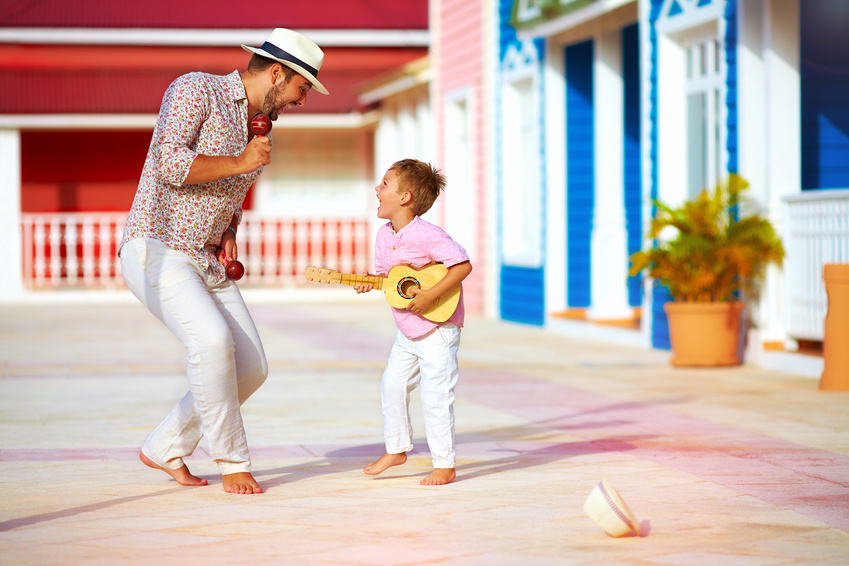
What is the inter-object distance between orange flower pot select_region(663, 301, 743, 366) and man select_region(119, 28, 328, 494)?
4944mm

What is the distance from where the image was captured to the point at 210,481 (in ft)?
16.5

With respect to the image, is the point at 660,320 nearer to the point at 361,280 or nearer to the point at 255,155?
the point at 361,280

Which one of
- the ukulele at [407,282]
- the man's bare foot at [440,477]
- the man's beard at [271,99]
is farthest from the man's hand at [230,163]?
the man's bare foot at [440,477]

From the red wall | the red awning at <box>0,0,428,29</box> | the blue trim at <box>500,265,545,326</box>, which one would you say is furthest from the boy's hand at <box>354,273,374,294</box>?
the red wall

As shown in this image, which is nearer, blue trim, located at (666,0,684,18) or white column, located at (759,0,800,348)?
white column, located at (759,0,800,348)

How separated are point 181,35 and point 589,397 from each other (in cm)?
1540

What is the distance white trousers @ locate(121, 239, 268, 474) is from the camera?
4531mm

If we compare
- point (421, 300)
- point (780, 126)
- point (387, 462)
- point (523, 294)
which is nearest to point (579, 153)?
point (523, 294)

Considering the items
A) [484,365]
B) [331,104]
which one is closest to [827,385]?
[484,365]

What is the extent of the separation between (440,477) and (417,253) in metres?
0.86

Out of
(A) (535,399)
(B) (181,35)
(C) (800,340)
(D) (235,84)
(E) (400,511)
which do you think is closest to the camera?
(E) (400,511)

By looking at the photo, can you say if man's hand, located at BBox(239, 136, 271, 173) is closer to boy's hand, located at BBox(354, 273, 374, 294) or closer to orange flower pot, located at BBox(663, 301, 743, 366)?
boy's hand, located at BBox(354, 273, 374, 294)

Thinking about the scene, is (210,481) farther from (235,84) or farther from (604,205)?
(604,205)

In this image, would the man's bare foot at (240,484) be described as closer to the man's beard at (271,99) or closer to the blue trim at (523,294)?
the man's beard at (271,99)
